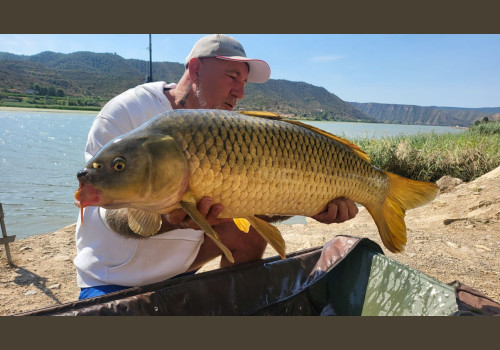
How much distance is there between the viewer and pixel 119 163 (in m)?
0.88

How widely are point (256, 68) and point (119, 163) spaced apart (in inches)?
53.2

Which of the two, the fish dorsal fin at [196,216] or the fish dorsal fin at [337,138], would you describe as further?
the fish dorsal fin at [337,138]

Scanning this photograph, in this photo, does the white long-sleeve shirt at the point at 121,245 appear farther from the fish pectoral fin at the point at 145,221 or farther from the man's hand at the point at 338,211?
the man's hand at the point at 338,211

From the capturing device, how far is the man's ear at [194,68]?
76.0 inches

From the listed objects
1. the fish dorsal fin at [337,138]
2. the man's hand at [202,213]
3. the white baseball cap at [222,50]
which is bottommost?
the man's hand at [202,213]

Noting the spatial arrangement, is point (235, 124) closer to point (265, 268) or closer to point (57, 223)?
point (265, 268)

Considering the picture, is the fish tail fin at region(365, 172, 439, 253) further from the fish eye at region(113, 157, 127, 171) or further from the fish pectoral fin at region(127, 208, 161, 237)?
the fish eye at region(113, 157, 127, 171)

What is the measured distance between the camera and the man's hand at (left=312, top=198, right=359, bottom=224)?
1.28m

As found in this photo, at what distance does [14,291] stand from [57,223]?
268 centimetres

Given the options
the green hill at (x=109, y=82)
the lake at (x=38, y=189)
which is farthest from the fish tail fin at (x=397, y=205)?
the green hill at (x=109, y=82)

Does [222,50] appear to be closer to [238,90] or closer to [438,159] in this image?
[238,90]

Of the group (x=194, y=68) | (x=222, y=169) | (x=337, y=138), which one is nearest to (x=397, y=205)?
(x=337, y=138)

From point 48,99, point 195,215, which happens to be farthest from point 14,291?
point 48,99

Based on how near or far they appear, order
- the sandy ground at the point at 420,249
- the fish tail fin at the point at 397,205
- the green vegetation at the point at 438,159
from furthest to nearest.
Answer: the green vegetation at the point at 438,159 < the sandy ground at the point at 420,249 < the fish tail fin at the point at 397,205
